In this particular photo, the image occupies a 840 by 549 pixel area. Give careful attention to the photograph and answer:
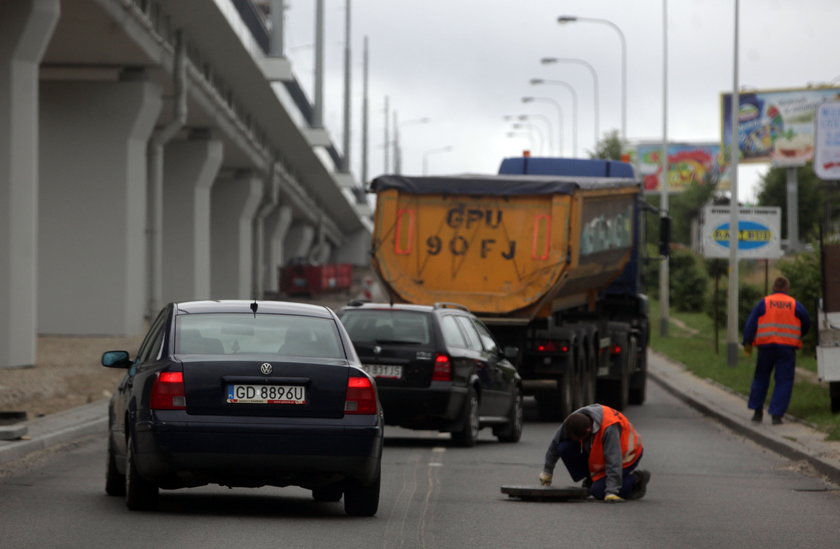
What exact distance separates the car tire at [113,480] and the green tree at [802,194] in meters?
81.1

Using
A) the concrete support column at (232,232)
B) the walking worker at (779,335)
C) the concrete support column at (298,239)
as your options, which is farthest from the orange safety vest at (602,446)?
the concrete support column at (298,239)

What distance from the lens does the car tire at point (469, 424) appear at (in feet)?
57.4

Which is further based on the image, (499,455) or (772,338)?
(772,338)

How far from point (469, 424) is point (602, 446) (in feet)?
18.0

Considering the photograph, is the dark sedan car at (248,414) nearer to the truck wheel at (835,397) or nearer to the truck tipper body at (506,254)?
the truck tipper body at (506,254)

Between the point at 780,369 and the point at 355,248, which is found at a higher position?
the point at 355,248

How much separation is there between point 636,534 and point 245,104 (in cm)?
4193

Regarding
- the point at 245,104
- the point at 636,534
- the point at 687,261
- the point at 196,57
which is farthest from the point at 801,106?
the point at 636,534

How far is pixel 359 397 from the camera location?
10.6 meters

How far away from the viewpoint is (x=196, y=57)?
41.8 meters

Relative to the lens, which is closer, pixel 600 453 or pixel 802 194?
pixel 600 453

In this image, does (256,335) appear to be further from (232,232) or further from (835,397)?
(232,232)

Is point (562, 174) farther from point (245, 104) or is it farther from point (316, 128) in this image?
point (316, 128)

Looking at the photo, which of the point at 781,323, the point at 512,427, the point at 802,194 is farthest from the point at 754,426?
the point at 802,194
